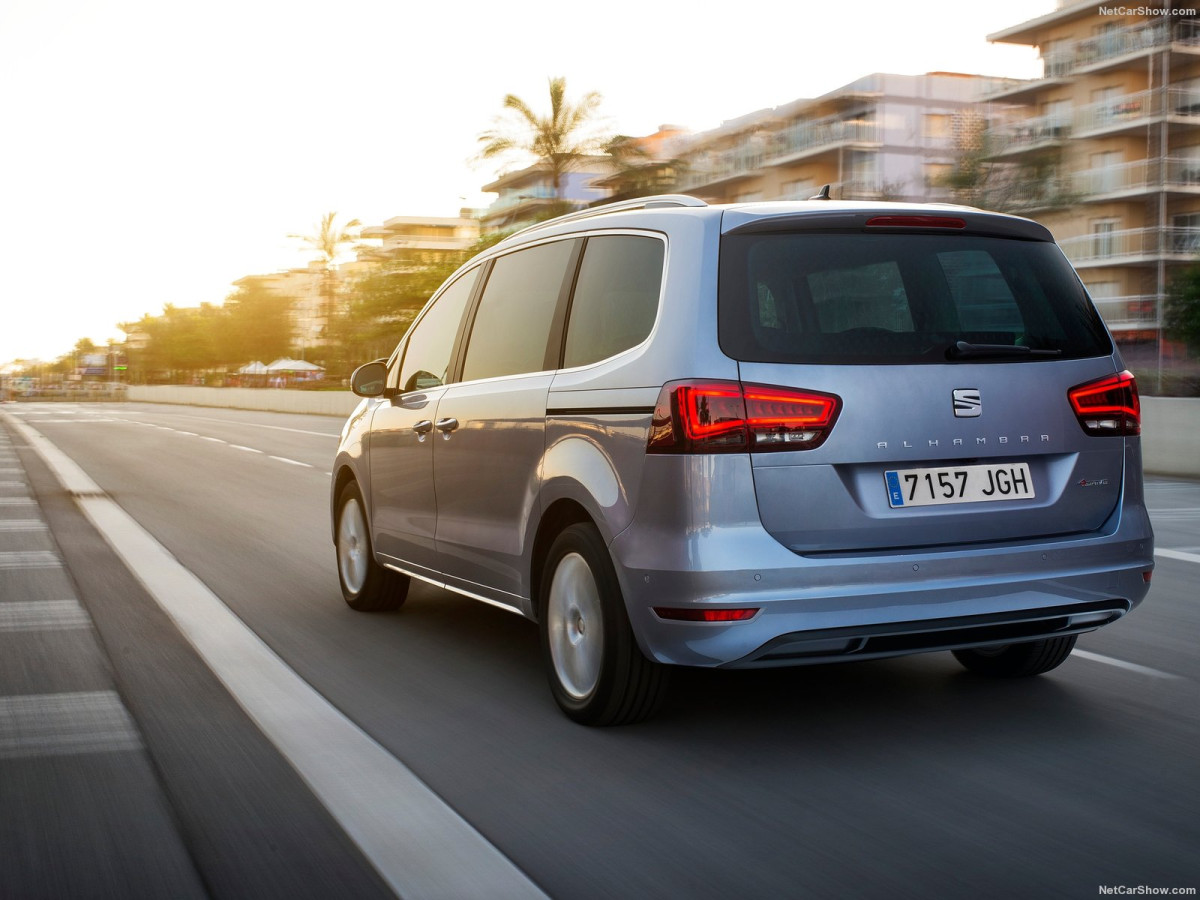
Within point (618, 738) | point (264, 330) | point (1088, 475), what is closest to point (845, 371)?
point (1088, 475)

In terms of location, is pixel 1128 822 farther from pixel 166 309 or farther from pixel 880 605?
pixel 166 309


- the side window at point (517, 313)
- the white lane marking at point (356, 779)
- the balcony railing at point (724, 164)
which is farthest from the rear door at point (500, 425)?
the balcony railing at point (724, 164)

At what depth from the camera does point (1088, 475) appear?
15.4 feet

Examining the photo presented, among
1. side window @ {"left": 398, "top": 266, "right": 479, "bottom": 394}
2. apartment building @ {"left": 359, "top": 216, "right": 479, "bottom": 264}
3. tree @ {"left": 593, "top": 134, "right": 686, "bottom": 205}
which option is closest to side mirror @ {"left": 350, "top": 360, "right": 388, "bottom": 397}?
side window @ {"left": 398, "top": 266, "right": 479, "bottom": 394}

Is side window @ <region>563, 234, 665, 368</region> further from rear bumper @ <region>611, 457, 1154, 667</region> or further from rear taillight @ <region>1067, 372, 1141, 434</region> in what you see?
rear taillight @ <region>1067, 372, 1141, 434</region>

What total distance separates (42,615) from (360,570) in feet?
5.41

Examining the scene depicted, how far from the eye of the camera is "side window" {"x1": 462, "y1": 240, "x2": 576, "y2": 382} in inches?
218

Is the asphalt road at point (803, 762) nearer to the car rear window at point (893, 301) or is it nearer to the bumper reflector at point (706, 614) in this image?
the bumper reflector at point (706, 614)

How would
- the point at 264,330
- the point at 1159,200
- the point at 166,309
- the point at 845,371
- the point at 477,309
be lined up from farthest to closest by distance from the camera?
the point at 166,309 < the point at 264,330 < the point at 1159,200 < the point at 477,309 < the point at 845,371

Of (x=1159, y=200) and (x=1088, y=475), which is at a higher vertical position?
(x=1159, y=200)

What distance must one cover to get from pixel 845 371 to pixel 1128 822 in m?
1.51

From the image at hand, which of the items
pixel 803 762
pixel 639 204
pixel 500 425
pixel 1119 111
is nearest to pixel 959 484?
pixel 803 762

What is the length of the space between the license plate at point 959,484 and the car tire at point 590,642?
38.0 inches

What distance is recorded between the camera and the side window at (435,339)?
21.3 feet
